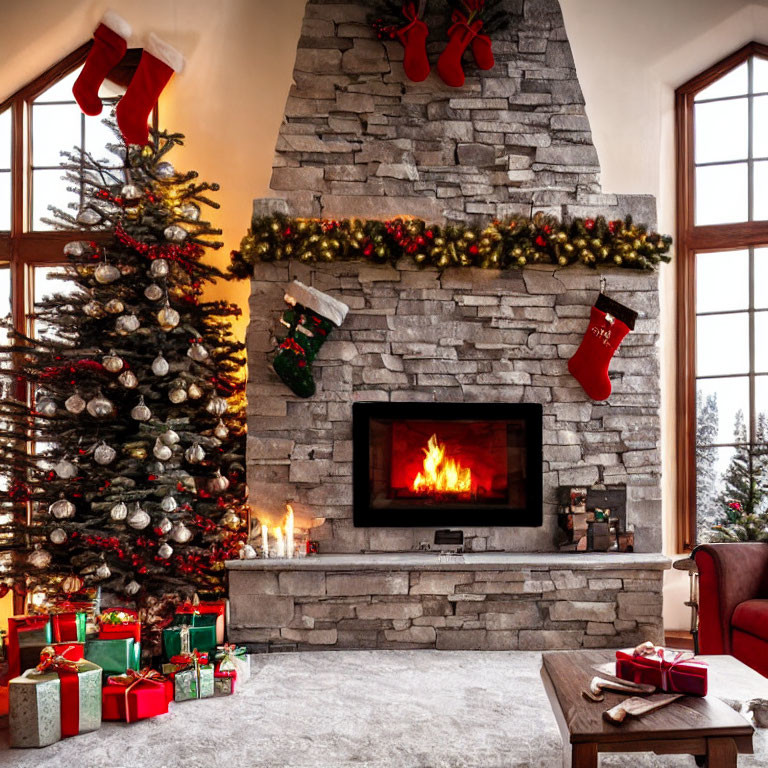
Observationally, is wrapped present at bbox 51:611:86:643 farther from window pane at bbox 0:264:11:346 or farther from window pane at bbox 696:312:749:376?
window pane at bbox 696:312:749:376

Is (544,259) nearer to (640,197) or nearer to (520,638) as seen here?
(640,197)

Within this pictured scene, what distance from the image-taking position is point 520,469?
13.1 feet

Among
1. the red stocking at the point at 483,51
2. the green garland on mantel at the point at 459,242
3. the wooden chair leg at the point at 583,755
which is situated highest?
the red stocking at the point at 483,51

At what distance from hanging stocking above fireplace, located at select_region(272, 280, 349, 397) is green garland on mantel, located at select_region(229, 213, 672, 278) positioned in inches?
10.2

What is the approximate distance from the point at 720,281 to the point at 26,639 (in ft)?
13.5

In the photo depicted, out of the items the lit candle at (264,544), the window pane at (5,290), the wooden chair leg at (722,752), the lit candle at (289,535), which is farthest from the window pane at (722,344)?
the window pane at (5,290)

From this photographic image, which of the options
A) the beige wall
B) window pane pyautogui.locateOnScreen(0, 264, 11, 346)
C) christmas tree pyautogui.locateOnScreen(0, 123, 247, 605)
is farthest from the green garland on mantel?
window pane pyautogui.locateOnScreen(0, 264, 11, 346)

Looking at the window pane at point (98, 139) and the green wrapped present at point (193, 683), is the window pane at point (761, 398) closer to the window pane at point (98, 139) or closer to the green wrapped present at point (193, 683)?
the green wrapped present at point (193, 683)

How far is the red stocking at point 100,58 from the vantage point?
4113 mm

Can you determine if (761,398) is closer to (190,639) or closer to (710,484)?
(710,484)

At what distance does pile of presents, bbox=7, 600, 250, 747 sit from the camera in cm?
255

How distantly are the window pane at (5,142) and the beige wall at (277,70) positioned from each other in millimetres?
272

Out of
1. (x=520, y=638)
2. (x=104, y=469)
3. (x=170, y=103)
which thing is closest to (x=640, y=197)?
(x=520, y=638)

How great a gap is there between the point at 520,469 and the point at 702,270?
5.70ft
